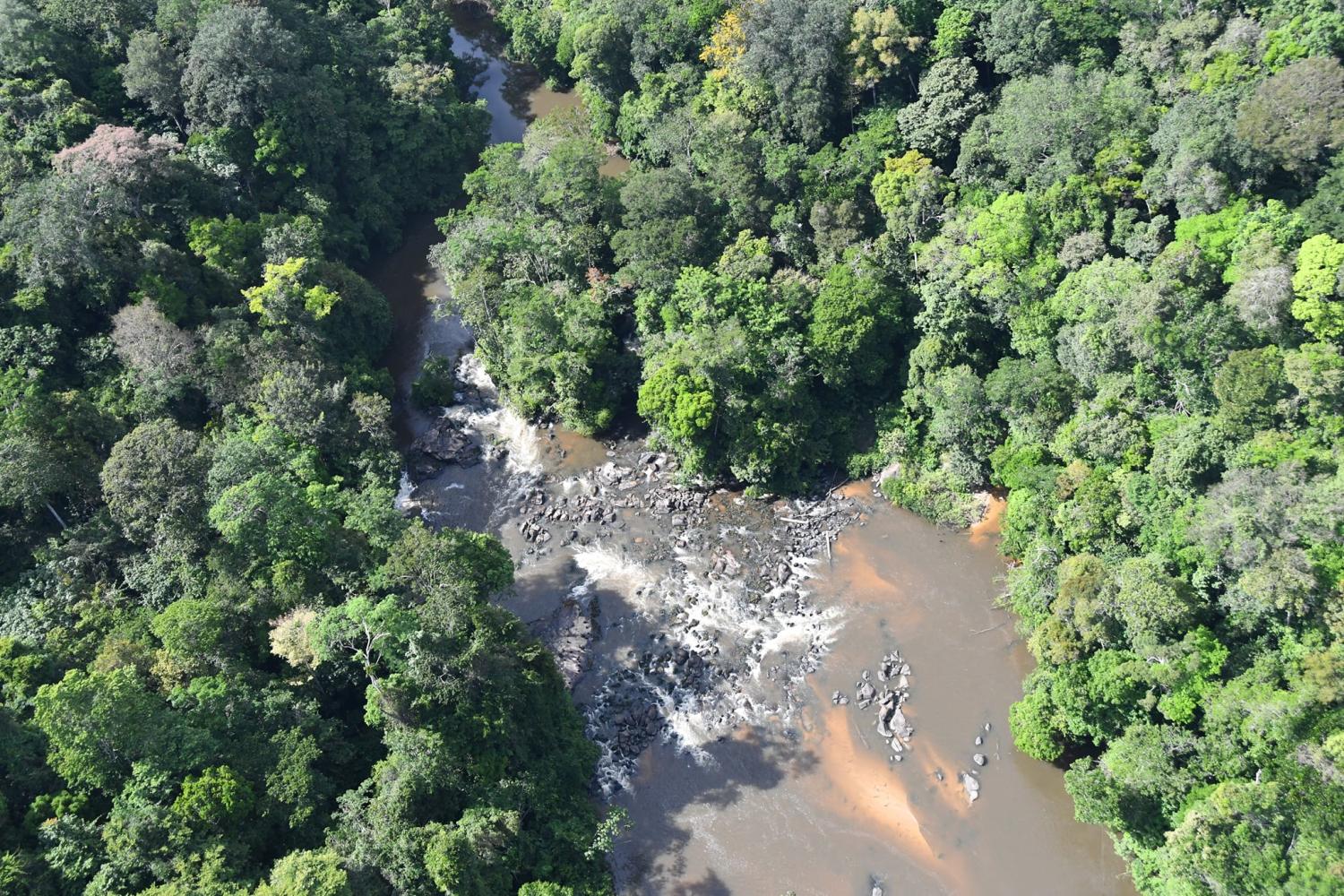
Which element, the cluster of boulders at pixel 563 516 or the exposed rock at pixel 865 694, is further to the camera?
the cluster of boulders at pixel 563 516

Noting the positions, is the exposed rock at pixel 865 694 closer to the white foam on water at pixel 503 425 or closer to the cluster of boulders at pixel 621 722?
the cluster of boulders at pixel 621 722

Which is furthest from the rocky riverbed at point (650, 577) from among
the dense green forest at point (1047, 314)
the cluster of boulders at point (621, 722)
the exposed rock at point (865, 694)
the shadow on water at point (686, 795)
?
the dense green forest at point (1047, 314)

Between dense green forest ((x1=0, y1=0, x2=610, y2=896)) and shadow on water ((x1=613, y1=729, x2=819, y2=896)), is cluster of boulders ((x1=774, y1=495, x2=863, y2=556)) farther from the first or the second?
dense green forest ((x1=0, y1=0, x2=610, y2=896))

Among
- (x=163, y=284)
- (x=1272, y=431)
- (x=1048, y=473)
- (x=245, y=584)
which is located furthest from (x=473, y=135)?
(x=1272, y=431)

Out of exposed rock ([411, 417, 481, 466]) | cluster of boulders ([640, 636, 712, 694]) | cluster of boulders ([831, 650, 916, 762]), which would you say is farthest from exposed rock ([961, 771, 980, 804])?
exposed rock ([411, 417, 481, 466])

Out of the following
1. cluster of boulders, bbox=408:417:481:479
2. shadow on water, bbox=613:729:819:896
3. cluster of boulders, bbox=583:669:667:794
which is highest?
cluster of boulders, bbox=408:417:481:479

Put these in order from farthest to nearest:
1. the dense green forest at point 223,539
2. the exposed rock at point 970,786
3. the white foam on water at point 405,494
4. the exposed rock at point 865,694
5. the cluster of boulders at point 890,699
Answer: the white foam on water at point 405,494 → the exposed rock at point 865,694 → the cluster of boulders at point 890,699 → the exposed rock at point 970,786 → the dense green forest at point 223,539
